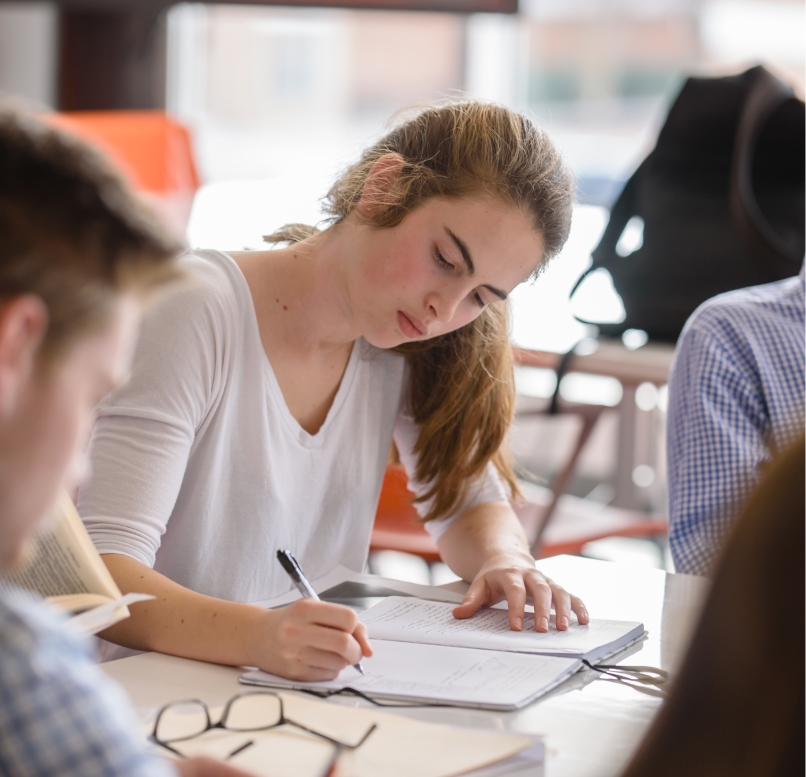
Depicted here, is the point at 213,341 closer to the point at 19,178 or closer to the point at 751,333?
the point at 19,178

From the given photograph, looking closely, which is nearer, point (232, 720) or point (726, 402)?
point (232, 720)

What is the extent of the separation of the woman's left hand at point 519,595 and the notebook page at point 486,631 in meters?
0.01

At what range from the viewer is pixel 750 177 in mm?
2219

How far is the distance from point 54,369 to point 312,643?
466mm

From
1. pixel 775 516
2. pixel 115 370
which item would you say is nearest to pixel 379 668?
pixel 115 370

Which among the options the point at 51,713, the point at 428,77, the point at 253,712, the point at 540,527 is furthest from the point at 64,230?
the point at 428,77

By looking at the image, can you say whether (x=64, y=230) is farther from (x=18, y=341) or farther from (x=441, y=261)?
(x=441, y=261)

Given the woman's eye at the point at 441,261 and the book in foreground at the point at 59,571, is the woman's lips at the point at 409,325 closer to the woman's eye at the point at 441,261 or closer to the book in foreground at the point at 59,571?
the woman's eye at the point at 441,261

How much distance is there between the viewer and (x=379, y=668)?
0.95m

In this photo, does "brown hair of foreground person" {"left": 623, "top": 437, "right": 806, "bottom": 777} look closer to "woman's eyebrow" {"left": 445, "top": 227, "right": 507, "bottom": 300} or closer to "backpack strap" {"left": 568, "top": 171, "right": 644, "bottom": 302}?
"woman's eyebrow" {"left": 445, "top": 227, "right": 507, "bottom": 300}

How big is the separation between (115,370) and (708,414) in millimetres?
1180

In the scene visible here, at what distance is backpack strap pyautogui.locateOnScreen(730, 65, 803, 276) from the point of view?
2.13 metres

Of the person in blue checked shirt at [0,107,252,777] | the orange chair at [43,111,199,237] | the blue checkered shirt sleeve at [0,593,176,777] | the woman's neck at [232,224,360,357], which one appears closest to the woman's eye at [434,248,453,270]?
the woman's neck at [232,224,360,357]

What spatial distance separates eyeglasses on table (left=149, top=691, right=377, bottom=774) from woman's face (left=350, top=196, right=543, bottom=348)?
508 millimetres
